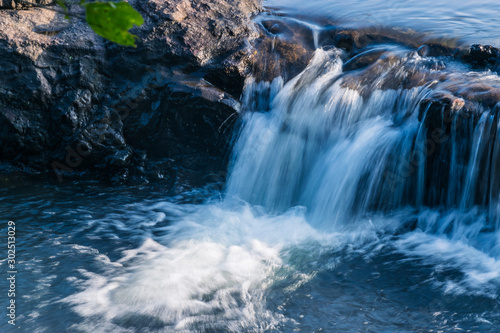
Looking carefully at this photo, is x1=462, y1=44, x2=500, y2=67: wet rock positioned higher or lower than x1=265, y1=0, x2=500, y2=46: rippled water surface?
lower

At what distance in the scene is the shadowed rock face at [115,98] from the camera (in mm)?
5641

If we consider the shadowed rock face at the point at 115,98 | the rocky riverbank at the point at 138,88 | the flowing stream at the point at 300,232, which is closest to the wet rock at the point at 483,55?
the rocky riverbank at the point at 138,88

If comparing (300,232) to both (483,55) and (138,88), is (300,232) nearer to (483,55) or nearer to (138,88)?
(138,88)

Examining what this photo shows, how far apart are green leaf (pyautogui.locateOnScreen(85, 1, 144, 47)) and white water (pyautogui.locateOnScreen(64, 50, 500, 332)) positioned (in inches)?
110

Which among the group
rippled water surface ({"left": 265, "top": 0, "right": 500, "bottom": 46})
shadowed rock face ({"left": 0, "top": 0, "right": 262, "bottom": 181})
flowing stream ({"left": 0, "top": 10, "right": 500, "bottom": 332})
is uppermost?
rippled water surface ({"left": 265, "top": 0, "right": 500, "bottom": 46})

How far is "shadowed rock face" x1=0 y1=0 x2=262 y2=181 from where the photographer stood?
18.5 ft

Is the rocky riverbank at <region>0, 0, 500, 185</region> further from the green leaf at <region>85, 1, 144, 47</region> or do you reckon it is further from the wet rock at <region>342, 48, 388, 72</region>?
the green leaf at <region>85, 1, 144, 47</region>

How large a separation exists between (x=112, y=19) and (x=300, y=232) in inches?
160

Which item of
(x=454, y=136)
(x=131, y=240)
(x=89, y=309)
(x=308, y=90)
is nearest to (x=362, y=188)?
(x=454, y=136)

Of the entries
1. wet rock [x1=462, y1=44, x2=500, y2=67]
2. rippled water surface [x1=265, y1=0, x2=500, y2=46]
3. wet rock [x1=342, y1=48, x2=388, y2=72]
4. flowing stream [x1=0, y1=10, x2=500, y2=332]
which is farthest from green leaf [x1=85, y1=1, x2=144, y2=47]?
rippled water surface [x1=265, y1=0, x2=500, y2=46]

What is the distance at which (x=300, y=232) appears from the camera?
4863mm

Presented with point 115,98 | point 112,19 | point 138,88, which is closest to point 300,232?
point 138,88

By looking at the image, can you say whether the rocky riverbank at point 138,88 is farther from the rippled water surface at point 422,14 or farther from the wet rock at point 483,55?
the rippled water surface at point 422,14

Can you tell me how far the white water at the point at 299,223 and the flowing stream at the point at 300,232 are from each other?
2 cm
